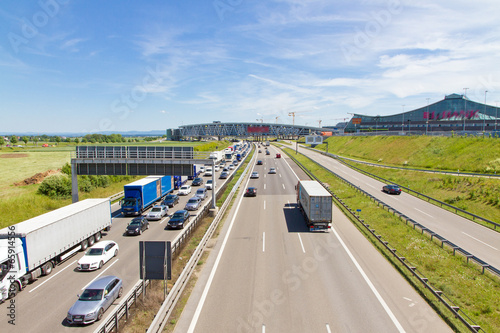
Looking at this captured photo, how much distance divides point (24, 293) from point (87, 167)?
20171 millimetres

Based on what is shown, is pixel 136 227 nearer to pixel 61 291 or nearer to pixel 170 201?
pixel 61 291

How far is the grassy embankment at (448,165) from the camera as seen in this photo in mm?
33906

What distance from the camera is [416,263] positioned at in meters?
19.0

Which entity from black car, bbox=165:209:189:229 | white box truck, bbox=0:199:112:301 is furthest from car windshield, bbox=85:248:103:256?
black car, bbox=165:209:189:229

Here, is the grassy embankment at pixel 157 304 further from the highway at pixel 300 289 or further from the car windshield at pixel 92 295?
the car windshield at pixel 92 295

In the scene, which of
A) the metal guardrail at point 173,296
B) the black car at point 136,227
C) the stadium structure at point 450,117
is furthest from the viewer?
the stadium structure at point 450,117

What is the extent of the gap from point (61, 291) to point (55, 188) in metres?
32.6

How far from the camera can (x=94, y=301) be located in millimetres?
13523

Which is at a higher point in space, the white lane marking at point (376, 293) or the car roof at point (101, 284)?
the car roof at point (101, 284)

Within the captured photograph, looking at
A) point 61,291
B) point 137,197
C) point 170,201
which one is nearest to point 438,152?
point 170,201

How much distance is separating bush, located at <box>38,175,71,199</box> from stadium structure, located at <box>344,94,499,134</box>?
3560 inches

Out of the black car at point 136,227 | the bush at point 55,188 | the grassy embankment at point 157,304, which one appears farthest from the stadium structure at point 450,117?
the grassy embankment at point 157,304

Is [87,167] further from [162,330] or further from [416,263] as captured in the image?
[416,263]

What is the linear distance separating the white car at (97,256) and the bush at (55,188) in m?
28.3
